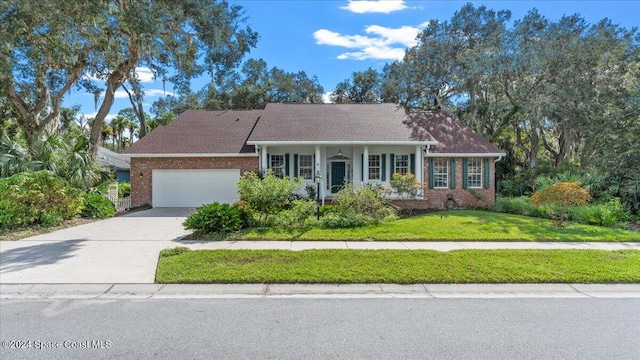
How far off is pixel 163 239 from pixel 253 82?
1017 inches

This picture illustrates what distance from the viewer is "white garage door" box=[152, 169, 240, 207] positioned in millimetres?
16047

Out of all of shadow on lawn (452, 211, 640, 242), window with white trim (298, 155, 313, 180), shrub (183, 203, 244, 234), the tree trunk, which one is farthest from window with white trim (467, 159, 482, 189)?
the tree trunk

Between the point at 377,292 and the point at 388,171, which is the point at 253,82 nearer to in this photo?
the point at 388,171

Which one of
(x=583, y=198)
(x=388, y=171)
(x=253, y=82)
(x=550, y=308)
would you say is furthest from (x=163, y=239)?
(x=253, y=82)

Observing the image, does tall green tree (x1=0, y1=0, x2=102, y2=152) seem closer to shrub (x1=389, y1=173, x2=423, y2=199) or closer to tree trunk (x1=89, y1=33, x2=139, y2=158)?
tree trunk (x1=89, y1=33, x2=139, y2=158)

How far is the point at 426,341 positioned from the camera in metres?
3.66

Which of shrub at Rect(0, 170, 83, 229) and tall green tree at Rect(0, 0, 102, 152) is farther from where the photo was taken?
tall green tree at Rect(0, 0, 102, 152)

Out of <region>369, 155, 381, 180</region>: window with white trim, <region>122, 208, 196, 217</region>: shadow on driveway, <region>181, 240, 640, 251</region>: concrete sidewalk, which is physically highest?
<region>369, 155, 381, 180</region>: window with white trim

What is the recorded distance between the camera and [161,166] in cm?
1602

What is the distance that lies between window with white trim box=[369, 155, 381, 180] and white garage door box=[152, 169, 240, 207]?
6291 mm

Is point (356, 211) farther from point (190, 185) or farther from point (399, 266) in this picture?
point (190, 185)

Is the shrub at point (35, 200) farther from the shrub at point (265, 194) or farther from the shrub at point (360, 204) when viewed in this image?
the shrub at point (360, 204)

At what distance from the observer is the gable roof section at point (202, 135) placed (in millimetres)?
16016

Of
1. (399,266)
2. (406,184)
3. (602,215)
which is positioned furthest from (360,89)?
(399,266)
